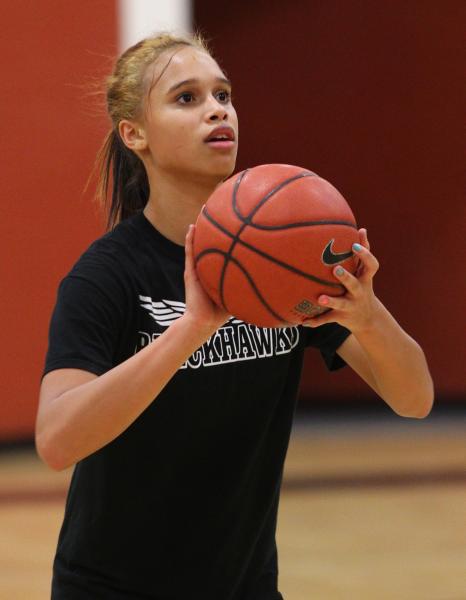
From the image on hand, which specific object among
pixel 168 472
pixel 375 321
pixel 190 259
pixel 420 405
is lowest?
pixel 168 472

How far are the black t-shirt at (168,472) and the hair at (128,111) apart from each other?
0.35 metres

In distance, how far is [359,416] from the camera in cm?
788

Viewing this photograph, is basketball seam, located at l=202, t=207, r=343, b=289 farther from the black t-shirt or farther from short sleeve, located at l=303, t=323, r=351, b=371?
short sleeve, located at l=303, t=323, r=351, b=371

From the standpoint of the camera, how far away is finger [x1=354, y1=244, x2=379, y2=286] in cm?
186

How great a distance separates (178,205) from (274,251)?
17.6 inches

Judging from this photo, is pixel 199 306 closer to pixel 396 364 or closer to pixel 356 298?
pixel 356 298

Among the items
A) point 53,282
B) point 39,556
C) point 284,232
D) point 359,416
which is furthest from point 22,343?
point 284,232

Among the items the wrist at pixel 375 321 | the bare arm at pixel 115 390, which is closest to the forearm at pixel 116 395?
the bare arm at pixel 115 390

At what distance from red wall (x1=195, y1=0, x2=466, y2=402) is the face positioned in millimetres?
5623

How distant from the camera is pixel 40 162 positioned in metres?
6.24

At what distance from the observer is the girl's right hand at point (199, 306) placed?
1.88 m

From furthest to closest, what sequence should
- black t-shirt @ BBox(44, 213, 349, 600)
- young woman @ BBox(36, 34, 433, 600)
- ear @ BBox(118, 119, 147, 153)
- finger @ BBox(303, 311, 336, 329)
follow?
ear @ BBox(118, 119, 147, 153) < black t-shirt @ BBox(44, 213, 349, 600) < young woman @ BBox(36, 34, 433, 600) < finger @ BBox(303, 311, 336, 329)

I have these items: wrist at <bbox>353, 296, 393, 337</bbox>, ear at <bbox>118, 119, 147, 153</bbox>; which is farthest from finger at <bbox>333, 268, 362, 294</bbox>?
ear at <bbox>118, 119, 147, 153</bbox>

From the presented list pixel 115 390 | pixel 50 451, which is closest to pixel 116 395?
pixel 115 390
